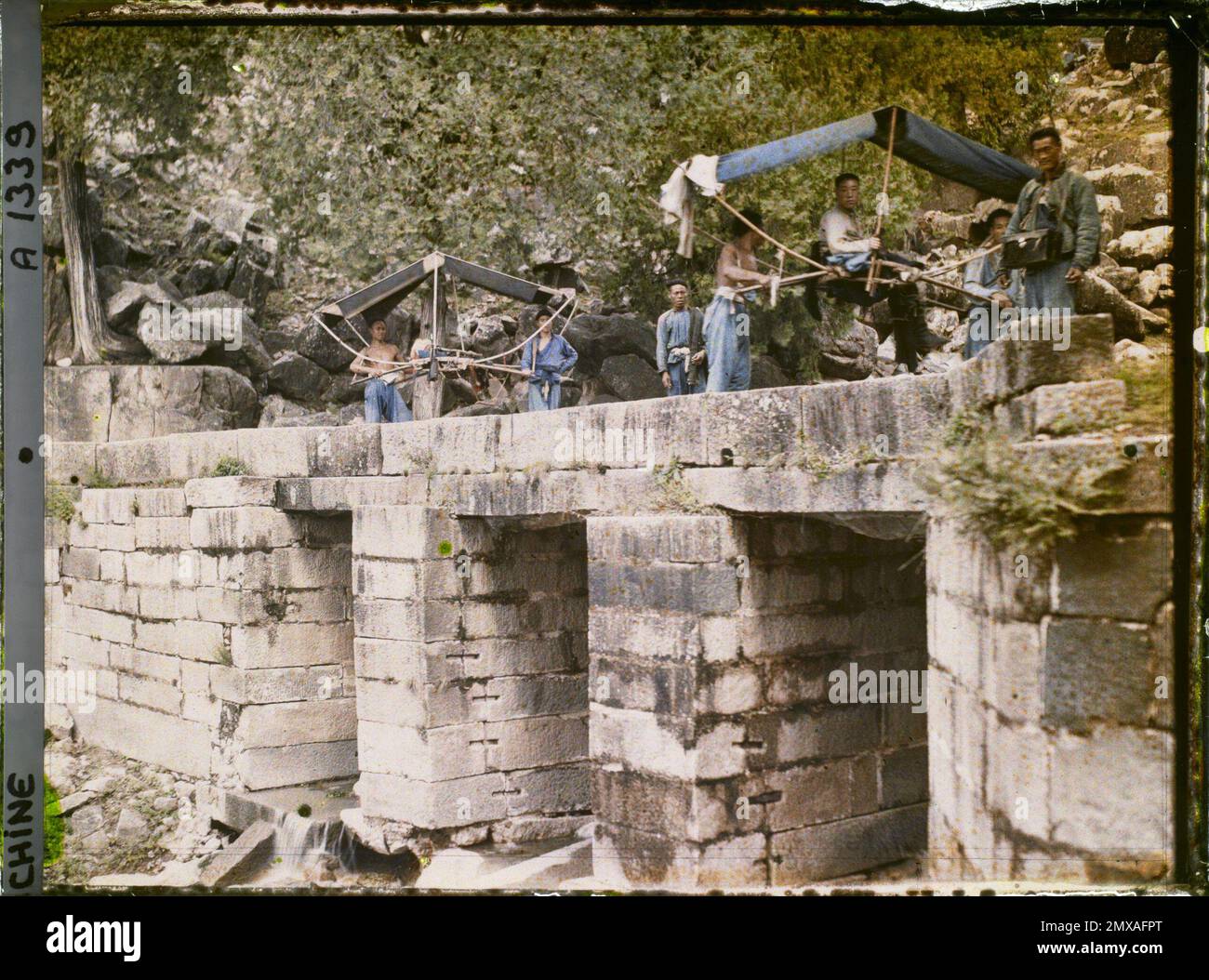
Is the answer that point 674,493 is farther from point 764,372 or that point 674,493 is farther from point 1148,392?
point 1148,392

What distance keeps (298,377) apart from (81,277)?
1.25 meters

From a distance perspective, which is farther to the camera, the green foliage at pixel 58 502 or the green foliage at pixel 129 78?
the green foliage at pixel 58 502

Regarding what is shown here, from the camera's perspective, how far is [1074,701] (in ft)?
15.4

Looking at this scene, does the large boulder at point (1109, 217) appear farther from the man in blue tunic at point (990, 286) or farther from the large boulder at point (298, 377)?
the large boulder at point (298, 377)

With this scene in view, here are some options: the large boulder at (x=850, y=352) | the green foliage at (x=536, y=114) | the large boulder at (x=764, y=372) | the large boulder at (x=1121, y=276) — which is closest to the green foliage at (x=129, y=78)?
the green foliage at (x=536, y=114)

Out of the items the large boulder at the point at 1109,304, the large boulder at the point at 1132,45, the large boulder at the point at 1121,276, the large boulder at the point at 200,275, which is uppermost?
the large boulder at the point at 1132,45

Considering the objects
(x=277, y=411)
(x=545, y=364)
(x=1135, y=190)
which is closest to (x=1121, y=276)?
(x=1135, y=190)

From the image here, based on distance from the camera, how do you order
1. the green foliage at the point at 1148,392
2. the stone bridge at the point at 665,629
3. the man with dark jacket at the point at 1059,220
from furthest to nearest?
1. the man with dark jacket at the point at 1059,220
2. the green foliage at the point at 1148,392
3. the stone bridge at the point at 665,629

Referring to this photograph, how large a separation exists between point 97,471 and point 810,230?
210 inches

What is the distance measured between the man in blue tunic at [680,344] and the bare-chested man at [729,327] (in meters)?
0.05

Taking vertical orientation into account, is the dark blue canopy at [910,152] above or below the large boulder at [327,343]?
above

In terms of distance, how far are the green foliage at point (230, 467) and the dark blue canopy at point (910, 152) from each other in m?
3.96

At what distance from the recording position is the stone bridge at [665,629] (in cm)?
478

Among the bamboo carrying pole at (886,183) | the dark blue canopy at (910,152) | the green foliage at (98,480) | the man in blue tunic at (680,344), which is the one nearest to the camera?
the dark blue canopy at (910,152)
